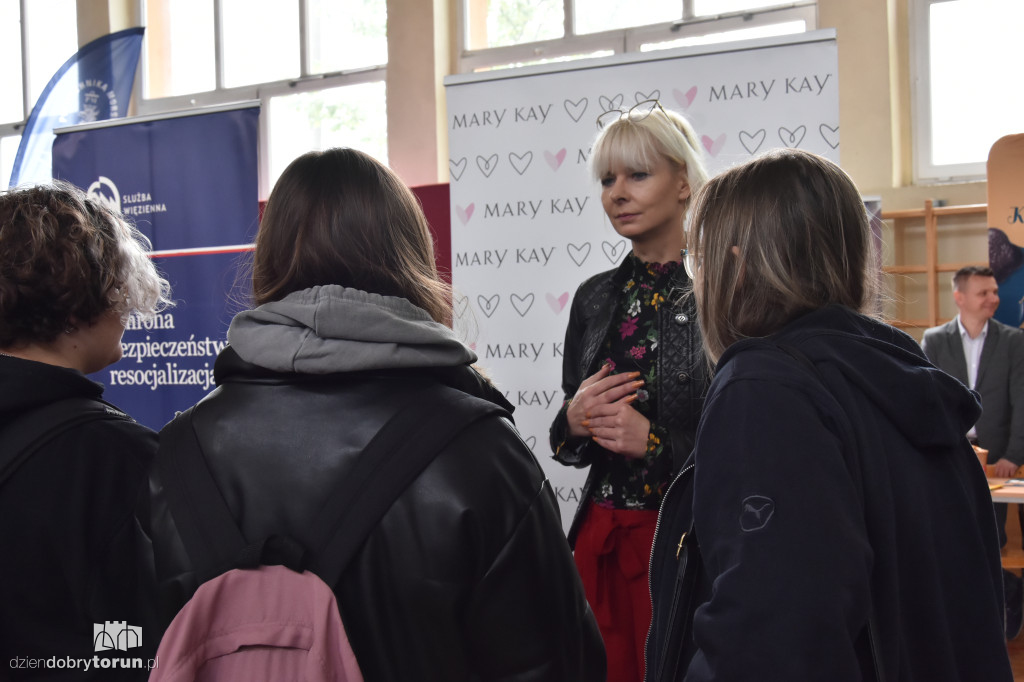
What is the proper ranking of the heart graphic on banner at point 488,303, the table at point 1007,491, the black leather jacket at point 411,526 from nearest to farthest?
the black leather jacket at point 411,526 → the heart graphic on banner at point 488,303 → the table at point 1007,491

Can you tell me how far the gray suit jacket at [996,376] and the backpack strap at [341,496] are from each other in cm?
440

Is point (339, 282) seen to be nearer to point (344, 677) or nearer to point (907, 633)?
point (344, 677)

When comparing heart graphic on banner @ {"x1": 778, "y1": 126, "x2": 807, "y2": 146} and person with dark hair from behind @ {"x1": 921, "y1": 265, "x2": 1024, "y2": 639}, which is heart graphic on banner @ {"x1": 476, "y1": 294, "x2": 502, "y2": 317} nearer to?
heart graphic on banner @ {"x1": 778, "y1": 126, "x2": 807, "y2": 146}

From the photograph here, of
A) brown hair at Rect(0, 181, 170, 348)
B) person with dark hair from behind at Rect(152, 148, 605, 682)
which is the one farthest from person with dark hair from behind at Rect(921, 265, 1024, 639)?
brown hair at Rect(0, 181, 170, 348)

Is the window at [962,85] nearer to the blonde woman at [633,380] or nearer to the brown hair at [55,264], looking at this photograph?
the blonde woman at [633,380]

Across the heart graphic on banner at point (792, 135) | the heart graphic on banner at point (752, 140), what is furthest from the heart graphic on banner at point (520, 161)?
the heart graphic on banner at point (792, 135)

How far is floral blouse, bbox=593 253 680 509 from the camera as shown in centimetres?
165

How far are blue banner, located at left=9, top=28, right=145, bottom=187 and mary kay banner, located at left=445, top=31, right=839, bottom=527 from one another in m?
2.86

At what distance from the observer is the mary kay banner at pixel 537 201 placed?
2930 mm

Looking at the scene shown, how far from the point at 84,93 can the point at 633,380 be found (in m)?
4.62

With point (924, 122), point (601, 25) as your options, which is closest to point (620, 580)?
point (924, 122)

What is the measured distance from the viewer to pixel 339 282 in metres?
0.98

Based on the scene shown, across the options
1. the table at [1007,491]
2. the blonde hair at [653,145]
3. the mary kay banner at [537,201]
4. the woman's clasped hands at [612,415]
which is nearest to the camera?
Answer: the woman's clasped hands at [612,415]

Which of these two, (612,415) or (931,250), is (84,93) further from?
(931,250)
